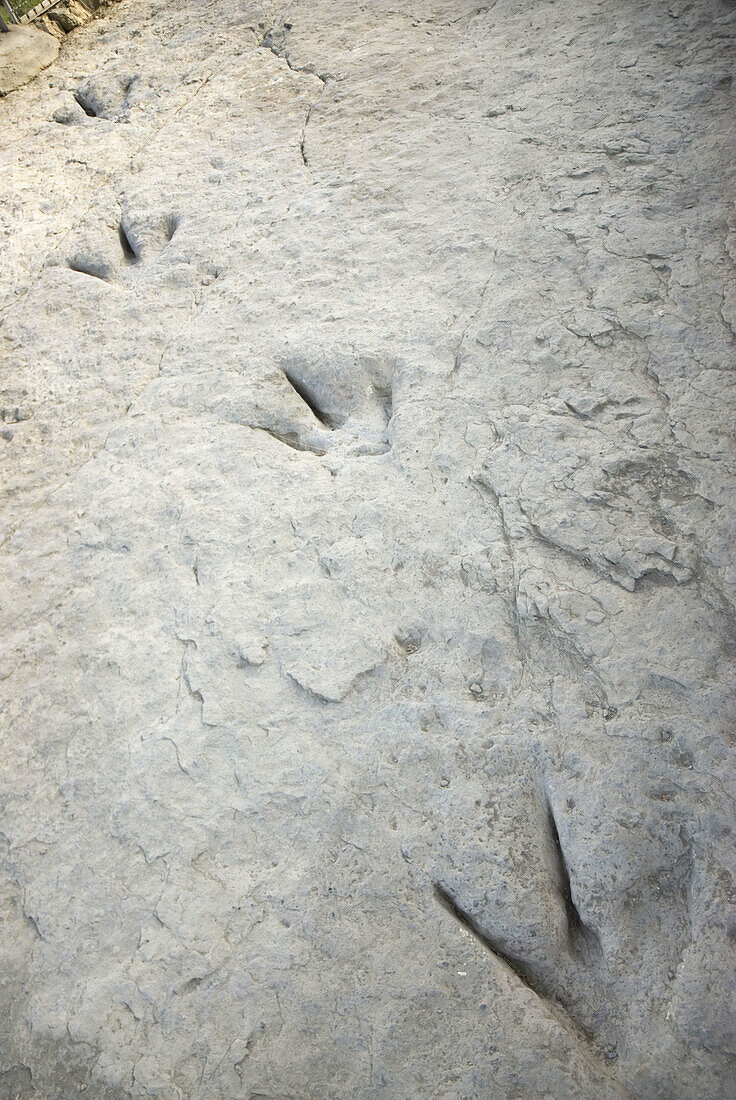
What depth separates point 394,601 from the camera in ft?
4.78

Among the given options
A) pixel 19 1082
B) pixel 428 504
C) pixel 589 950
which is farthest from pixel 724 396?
pixel 19 1082

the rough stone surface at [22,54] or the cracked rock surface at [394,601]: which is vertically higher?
the rough stone surface at [22,54]

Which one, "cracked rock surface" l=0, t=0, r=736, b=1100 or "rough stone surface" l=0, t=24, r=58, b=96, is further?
"rough stone surface" l=0, t=24, r=58, b=96

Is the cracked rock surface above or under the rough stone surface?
under

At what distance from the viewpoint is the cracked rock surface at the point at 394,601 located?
1.13m

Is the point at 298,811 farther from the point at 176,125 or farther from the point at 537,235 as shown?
the point at 176,125

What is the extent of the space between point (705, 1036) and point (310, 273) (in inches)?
72.0

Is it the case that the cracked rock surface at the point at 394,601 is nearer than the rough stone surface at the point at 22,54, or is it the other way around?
the cracked rock surface at the point at 394,601

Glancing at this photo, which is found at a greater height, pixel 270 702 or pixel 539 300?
pixel 539 300

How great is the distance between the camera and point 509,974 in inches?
44.4

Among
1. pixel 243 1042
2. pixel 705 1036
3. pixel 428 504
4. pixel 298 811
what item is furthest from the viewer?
pixel 428 504

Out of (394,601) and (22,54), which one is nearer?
(394,601)

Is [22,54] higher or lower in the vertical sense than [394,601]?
higher

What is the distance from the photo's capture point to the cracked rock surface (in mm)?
1130
